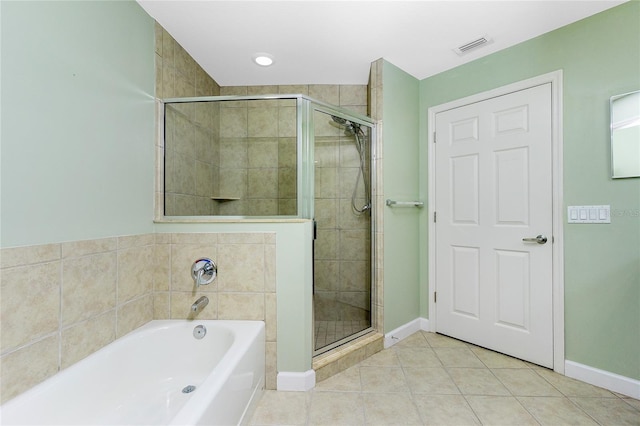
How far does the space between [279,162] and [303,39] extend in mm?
905

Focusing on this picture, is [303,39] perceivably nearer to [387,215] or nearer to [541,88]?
[387,215]

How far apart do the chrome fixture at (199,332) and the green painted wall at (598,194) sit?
2.29 metres

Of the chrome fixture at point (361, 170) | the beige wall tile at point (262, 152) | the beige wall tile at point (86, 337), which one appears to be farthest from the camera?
the chrome fixture at point (361, 170)

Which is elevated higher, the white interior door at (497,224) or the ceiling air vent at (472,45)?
the ceiling air vent at (472,45)

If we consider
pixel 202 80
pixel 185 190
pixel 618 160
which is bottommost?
pixel 185 190

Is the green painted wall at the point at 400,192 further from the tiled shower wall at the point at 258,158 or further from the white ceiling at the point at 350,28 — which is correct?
the tiled shower wall at the point at 258,158

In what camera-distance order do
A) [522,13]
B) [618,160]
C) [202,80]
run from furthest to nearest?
[202,80] < [522,13] < [618,160]

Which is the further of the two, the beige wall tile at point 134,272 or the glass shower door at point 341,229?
the glass shower door at point 341,229

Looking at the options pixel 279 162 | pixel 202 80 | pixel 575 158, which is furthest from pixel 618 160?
pixel 202 80

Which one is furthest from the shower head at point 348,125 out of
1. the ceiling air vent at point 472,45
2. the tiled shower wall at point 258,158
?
the ceiling air vent at point 472,45

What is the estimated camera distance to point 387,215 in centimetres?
221

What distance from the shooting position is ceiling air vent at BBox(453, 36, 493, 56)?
1.94 m

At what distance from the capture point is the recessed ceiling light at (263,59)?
2.15m

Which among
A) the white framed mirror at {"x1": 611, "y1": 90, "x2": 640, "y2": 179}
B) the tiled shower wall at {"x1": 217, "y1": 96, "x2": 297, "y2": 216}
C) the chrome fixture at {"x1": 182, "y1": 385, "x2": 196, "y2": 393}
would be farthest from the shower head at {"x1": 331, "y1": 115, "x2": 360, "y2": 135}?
the chrome fixture at {"x1": 182, "y1": 385, "x2": 196, "y2": 393}
